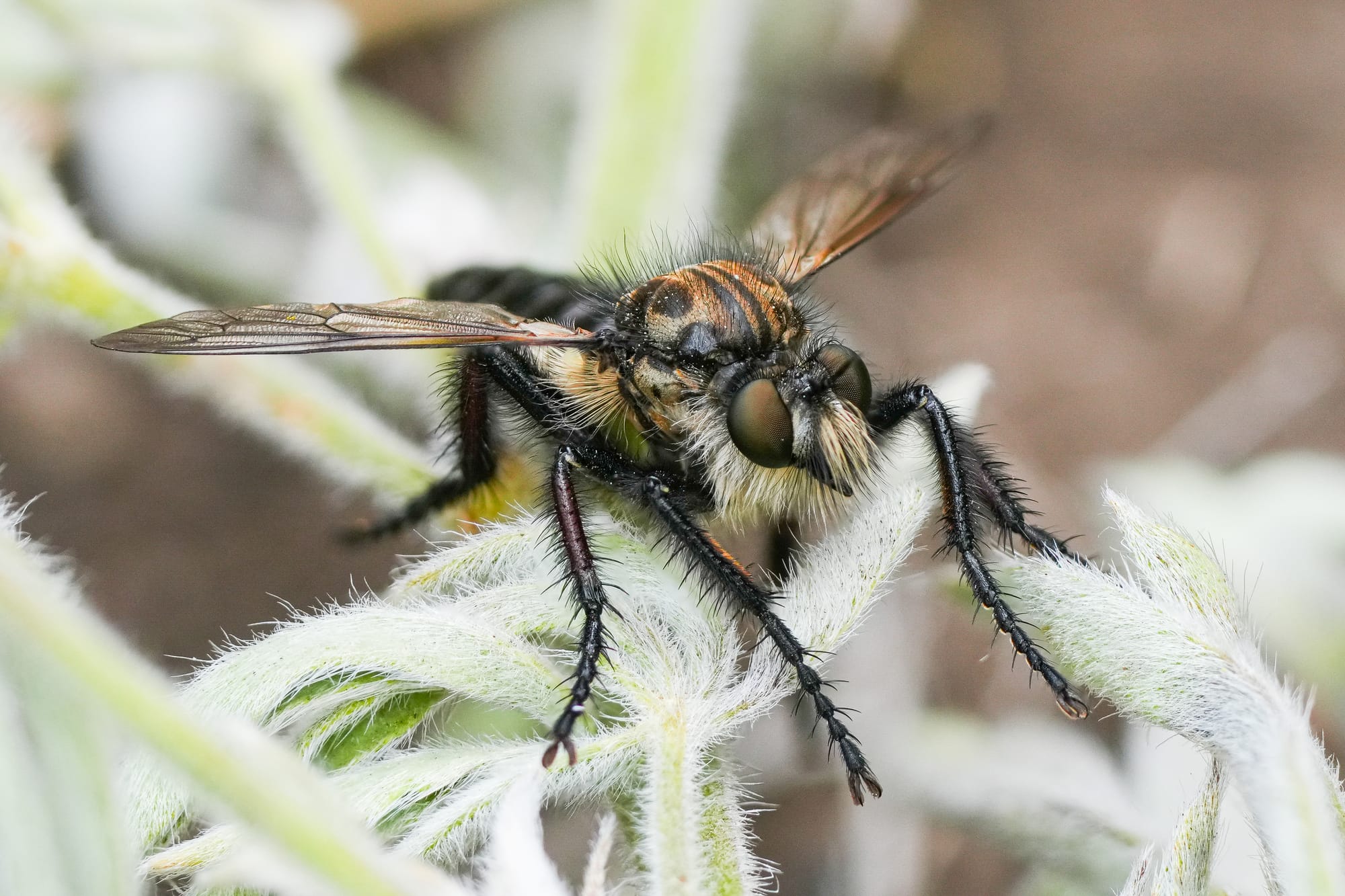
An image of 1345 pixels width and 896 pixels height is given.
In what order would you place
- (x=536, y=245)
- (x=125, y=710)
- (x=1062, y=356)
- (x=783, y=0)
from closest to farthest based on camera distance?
1. (x=125, y=710)
2. (x=536, y=245)
3. (x=1062, y=356)
4. (x=783, y=0)

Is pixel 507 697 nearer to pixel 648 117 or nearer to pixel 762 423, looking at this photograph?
pixel 762 423

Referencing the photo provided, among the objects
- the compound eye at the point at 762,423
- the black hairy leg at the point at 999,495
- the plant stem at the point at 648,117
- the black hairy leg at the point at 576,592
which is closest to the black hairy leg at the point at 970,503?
the black hairy leg at the point at 999,495

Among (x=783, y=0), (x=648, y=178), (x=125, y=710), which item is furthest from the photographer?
(x=783, y=0)

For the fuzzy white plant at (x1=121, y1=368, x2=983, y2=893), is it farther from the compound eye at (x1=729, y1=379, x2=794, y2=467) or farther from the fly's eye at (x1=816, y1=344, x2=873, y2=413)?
the fly's eye at (x1=816, y1=344, x2=873, y2=413)

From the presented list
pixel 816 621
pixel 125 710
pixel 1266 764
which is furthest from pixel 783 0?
pixel 125 710

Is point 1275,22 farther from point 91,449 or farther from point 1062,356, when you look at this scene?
point 91,449

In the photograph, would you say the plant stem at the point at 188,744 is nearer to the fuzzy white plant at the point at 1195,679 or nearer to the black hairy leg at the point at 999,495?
the fuzzy white plant at the point at 1195,679

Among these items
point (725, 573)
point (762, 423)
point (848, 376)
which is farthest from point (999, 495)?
point (725, 573)

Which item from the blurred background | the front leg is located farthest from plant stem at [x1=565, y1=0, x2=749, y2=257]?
the front leg
